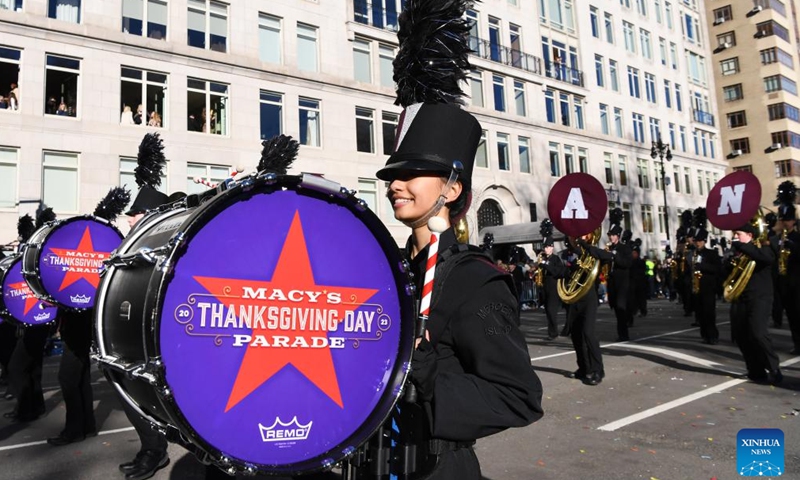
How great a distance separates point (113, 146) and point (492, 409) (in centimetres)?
2115

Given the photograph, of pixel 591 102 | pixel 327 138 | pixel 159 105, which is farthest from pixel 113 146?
pixel 591 102

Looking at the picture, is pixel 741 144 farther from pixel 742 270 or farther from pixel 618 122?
pixel 742 270

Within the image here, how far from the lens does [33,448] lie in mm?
5406

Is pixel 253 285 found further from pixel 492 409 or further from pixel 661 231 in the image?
pixel 661 231

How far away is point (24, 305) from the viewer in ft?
21.6

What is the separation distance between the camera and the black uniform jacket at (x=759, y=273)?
285 inches

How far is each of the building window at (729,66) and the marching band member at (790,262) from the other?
61.1 meters

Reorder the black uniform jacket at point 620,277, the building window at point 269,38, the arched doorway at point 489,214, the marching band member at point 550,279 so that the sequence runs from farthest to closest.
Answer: the arched doorway at point 489,214
the building window at point 269,38
the black uniform jacket at point 620,277
the marching band member at point 550,279

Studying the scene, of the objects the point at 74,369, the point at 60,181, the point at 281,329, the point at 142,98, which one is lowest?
the point at 74,369

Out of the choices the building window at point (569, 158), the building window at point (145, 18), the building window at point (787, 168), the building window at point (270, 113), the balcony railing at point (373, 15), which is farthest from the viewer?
the building window at point (787, 168)

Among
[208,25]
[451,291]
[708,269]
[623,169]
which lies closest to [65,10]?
[208,25]

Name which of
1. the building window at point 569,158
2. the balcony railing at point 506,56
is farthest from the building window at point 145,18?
the building window at point 569,158

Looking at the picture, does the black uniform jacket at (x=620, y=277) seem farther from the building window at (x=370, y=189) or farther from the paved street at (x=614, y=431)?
the building window at (x=370, y=189)

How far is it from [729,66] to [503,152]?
44555 millimetres
